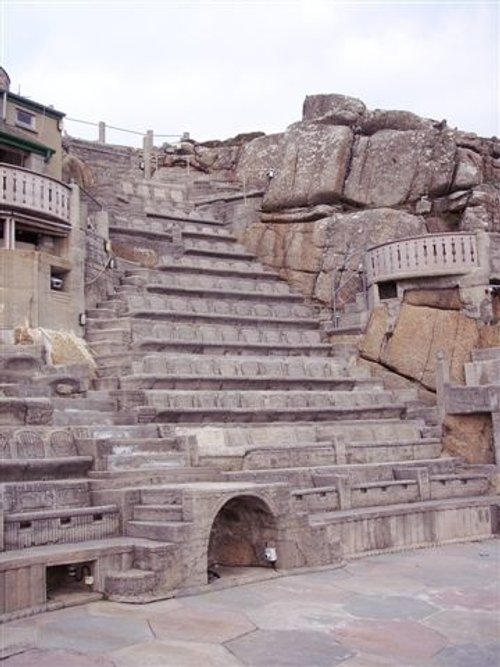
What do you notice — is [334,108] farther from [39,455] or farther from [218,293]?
[39,455]

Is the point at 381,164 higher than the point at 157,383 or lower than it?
higher

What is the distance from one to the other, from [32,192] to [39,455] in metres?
8.77

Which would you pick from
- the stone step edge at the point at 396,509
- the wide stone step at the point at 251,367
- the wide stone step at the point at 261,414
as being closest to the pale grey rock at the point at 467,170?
the wide stone step at the point at 251,367

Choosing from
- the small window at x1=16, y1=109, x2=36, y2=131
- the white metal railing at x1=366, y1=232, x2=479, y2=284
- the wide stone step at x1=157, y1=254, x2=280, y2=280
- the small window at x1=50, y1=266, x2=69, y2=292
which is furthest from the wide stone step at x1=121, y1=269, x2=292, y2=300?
the small window at x1=16, y1=109, x2=36, y2=131

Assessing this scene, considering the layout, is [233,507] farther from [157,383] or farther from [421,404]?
[421,404]

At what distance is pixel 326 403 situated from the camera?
709 inches

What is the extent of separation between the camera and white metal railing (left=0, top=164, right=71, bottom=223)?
17.9m

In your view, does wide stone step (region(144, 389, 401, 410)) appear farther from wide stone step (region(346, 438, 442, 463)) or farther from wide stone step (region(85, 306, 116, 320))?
wide stone step (region(85, 306, 116, 320))

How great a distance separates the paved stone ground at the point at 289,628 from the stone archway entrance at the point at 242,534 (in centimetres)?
79

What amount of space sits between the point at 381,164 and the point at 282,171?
3737 mm

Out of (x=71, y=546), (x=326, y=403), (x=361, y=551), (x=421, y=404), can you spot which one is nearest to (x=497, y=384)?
(x=421, y=404)

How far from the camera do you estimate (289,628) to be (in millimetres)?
8344

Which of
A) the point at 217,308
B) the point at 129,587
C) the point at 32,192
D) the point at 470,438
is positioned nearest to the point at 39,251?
the point at 32,192

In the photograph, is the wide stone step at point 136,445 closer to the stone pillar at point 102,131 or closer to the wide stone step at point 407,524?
the wide stone step at point 407,524
